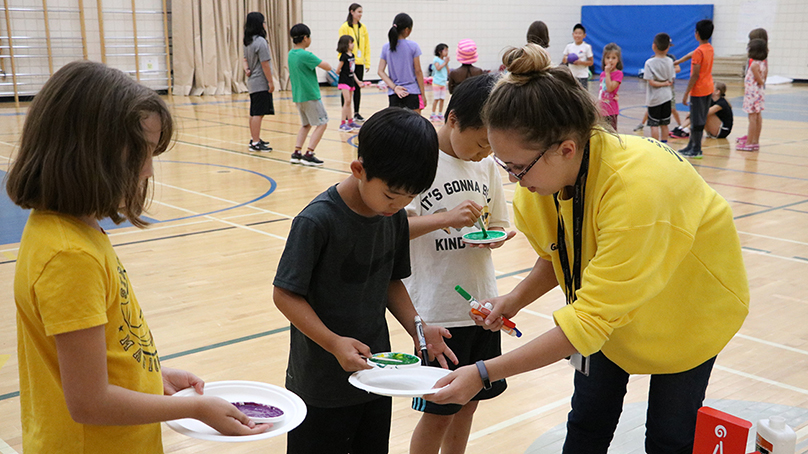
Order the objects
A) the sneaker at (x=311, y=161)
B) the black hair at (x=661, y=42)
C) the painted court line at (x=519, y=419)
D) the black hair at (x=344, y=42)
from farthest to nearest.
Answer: the black hair at (x=344, y=42)
the black hair at (x=661, y=42)
the sneaker at (x=311, y=161)
the painted court line at (x=519, y=419)

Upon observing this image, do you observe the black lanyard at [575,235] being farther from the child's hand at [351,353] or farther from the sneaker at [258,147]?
the sneaker at [258,147]

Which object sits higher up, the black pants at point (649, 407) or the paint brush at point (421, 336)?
the paint brush at point (421, 336)

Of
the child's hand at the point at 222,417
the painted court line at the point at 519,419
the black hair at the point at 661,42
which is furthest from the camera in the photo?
the black hair at the point at 661,42

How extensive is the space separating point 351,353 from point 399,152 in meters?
0.46

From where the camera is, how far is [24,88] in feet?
42.9

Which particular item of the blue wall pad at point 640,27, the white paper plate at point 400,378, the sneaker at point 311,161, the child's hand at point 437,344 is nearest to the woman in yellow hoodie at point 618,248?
the white paper plate at point 400,378

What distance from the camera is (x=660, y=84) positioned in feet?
28.2

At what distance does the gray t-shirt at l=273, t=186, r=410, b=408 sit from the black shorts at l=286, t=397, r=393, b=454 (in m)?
0.04

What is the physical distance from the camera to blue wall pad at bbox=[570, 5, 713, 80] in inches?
784

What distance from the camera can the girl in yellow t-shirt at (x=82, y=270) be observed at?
1.17 meters

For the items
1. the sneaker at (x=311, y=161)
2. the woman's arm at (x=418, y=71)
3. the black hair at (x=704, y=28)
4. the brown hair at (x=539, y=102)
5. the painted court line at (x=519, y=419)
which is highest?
the black hair at (x=704, y=28)

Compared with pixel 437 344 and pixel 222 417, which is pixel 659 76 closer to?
pixel 437 344

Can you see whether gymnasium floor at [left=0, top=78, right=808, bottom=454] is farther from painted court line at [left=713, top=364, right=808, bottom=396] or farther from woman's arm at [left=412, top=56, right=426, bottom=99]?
woman's arm at [left=412, top=56, right=426, bottom=99]

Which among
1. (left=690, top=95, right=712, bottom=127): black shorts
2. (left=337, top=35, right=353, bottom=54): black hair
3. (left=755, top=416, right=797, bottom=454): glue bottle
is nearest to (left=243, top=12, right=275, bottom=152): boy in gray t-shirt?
(left=337, top=35, right=353, bottom=54): black hair
